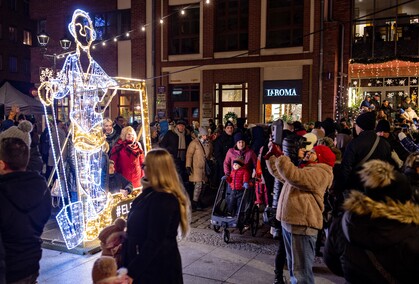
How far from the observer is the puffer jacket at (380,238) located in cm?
242

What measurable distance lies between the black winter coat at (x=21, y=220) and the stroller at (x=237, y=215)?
4.20 meters

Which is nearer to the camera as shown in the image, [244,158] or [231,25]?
[244,158]

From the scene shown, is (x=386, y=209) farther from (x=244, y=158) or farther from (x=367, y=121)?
(x=244, y=158)

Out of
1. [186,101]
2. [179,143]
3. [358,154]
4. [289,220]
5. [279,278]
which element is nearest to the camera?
[289,220]

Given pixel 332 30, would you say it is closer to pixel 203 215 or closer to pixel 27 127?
pixel 203 215

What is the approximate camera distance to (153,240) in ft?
9.83

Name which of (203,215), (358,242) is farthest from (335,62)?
(358,242)

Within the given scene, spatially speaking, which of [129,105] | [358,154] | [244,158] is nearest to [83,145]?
[244,158]

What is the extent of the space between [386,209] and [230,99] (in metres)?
16.9

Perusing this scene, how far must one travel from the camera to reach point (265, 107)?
60.7ft

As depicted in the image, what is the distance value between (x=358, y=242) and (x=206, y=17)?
59.1ft

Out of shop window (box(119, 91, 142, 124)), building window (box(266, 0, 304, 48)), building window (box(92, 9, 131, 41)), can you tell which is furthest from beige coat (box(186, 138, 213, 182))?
building window (box(92, 9, 131, 41))

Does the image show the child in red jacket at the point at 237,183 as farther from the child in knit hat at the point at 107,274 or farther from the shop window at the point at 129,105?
the shop window at the point at 129,105

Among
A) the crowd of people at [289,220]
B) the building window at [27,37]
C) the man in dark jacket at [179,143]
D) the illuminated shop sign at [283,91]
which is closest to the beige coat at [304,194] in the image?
the crowd of people at [289,220]
